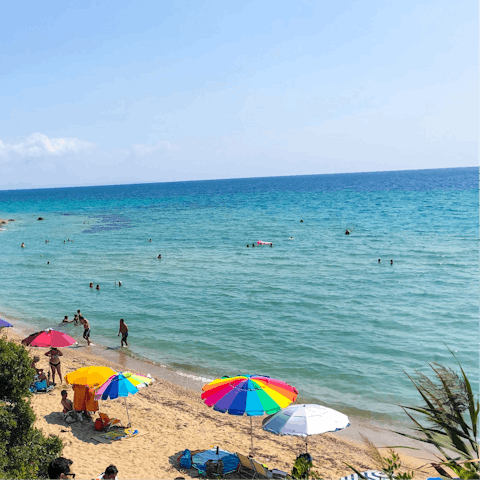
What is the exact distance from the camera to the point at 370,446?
141 inches

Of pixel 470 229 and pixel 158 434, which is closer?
pixel 158 434

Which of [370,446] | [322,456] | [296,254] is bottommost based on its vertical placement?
[322,456]

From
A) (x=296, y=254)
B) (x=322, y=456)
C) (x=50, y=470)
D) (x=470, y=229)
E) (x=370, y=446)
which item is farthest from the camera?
(x=470, y=229)

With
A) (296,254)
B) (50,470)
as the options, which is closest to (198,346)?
(50,470)

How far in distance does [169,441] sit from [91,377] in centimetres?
273

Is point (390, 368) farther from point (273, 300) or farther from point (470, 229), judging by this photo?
point (470, 229)

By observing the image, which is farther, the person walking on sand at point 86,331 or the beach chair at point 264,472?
the person walking on sand at point 86,331

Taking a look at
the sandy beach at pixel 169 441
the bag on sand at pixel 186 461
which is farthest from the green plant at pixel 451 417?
the bag on sand at pixel 186 461

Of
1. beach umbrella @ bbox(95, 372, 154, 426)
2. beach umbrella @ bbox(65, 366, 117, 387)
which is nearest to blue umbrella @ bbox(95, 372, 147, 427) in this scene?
beach umbrella @ bbox(95, 372, 154, 426)

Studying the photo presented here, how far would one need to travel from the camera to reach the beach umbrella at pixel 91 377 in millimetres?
11336

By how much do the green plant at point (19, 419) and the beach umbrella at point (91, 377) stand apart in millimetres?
4481

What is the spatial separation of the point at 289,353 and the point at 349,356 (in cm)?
245

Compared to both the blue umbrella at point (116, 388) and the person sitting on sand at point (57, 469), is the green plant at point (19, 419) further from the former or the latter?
the blue umbrella at point (116, 388)

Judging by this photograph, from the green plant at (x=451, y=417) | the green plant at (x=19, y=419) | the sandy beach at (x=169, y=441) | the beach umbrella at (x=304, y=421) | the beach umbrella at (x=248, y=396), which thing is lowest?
the sandy beach at (x=169, y=441)
